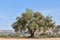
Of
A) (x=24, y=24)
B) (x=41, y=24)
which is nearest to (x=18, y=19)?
(x=24, y=24)

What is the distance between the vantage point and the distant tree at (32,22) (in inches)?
2431

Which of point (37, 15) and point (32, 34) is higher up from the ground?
point (37, 15)

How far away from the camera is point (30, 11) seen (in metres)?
62.8

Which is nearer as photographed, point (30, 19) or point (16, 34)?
point (30, 19)

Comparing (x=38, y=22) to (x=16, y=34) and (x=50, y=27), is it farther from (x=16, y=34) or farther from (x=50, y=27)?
(x=16, y=34)

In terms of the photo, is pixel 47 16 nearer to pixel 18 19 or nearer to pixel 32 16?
pixel 32 16

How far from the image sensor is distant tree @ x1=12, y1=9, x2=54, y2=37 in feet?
203

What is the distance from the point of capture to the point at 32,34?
6362cm

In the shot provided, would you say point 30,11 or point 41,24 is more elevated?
point 30,11

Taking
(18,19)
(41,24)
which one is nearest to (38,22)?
(41,24)

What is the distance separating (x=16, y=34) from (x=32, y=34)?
20.6 feet

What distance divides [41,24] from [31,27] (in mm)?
3244

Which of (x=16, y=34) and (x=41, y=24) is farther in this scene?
(x=16, y=34)

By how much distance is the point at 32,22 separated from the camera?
6169 cm
